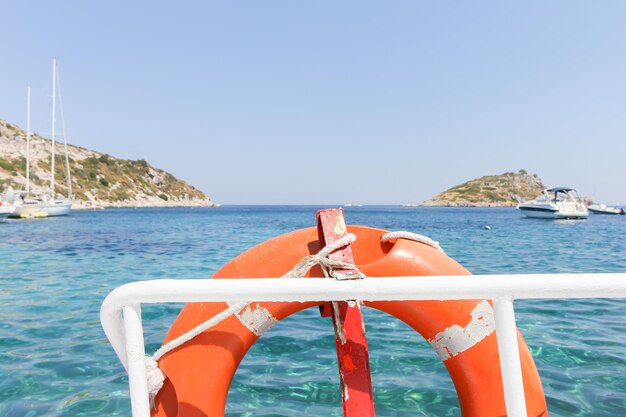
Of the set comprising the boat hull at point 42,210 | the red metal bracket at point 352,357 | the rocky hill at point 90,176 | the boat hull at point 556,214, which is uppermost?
the rocky hill at point 90,176

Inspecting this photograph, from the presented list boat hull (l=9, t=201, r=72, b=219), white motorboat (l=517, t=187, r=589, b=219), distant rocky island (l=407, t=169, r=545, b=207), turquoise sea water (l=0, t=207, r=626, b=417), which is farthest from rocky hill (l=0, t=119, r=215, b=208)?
distant rocky island (l=407, t=169, r=545, b=207)

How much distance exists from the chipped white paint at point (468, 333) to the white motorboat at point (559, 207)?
38239 millimetres

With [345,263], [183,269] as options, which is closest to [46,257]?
[183,269]

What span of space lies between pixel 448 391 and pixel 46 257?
11880 millimetres

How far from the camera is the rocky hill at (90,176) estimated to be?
186ft

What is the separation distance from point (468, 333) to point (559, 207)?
38.9 metres

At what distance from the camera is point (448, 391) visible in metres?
3.24

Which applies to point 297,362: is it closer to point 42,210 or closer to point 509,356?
point 509,356

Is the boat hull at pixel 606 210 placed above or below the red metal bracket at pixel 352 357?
below

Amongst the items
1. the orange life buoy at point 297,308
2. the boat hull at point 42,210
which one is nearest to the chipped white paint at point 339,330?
the orange life buoy at point 297,308

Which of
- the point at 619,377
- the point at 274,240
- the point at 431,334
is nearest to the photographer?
the point at 431,334

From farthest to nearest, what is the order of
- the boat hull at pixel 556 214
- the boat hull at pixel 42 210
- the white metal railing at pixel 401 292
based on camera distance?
the boat hull at pixel 556 214 → the boat hull at pixel 42 210 → the white metal railing at pixel 401 292

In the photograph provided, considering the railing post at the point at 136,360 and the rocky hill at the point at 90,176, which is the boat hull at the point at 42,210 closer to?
the rocky hill at the point at 90,176

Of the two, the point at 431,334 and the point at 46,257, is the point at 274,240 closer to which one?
the point at 431,334
